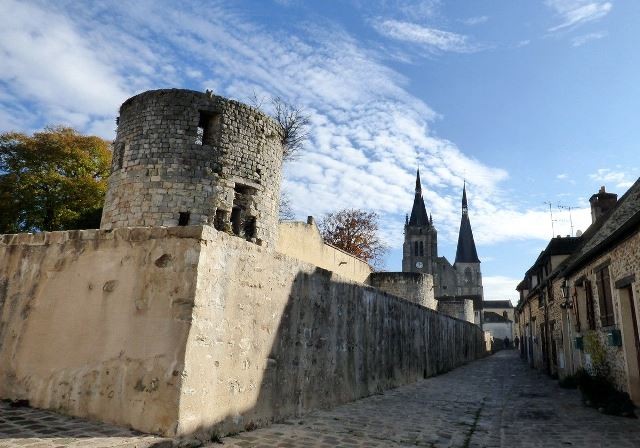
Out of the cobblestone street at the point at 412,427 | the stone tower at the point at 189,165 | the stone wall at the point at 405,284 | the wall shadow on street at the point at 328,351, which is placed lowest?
the cobblestone street at the point at 412,427

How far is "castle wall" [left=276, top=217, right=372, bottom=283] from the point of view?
16906 mm

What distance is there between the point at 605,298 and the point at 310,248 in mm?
11338

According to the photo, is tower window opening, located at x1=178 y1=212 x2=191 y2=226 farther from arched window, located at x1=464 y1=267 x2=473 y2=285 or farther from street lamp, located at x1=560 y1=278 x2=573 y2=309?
arched window, located at x1=464 y1=267 x2=473 y2=285

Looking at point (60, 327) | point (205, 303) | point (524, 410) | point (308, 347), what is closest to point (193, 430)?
point (205, 303)

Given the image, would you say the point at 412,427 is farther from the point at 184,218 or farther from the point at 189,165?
the point at 189,165

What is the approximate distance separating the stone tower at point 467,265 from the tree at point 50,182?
63962mm

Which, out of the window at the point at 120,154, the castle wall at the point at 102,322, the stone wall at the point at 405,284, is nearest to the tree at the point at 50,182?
the window at the point at 120,154

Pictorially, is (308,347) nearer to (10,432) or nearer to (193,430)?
(193,430)

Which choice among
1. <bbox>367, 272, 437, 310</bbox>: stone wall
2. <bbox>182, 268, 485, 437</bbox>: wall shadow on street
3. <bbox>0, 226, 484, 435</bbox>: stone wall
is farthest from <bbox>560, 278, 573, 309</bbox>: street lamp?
<bbox>367, 272, 437, 310</bbox>: stone wall

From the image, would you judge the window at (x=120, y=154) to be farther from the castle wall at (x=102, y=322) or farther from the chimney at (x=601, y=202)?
the chimney at (x=601, y=202)

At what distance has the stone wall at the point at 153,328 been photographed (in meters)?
3.92

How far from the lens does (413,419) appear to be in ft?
20.9

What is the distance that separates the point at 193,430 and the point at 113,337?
1.14 meters

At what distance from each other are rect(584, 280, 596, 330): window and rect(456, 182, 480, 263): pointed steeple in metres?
71.3
